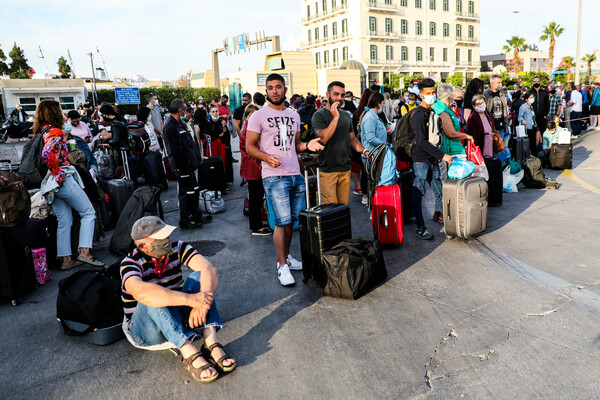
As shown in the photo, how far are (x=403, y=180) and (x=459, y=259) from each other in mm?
1735

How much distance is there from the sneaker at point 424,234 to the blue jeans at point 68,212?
4010 millimetres

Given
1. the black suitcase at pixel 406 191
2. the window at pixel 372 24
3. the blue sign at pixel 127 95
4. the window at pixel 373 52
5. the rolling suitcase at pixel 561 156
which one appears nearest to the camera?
the black suitcase at pixel 406 191

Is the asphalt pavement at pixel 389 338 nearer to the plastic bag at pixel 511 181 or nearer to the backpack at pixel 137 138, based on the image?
the plastic bag at pixel 511 181

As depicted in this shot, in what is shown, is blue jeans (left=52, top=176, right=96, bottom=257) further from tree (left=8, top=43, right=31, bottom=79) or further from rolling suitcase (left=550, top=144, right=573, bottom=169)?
tree (left=8, top=43, right=31, bottom=79)

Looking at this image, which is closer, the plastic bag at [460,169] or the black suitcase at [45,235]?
the black suitcase at [45,235]

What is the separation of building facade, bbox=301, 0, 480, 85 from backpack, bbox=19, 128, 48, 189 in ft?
192

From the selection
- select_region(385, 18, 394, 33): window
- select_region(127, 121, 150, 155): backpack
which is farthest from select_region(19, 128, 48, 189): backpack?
select_region(385, 18, 394, 33): window

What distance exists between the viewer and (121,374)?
10.7ft

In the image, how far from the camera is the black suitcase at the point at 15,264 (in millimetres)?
4328

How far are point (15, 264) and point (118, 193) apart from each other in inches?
111

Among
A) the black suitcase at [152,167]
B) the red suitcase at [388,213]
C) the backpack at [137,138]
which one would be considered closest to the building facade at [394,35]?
the black suitcase at [152,167]

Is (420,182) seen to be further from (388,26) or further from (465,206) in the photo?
(388,26)

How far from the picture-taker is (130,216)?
5.92m

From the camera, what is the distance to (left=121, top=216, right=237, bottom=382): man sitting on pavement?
125 inches
